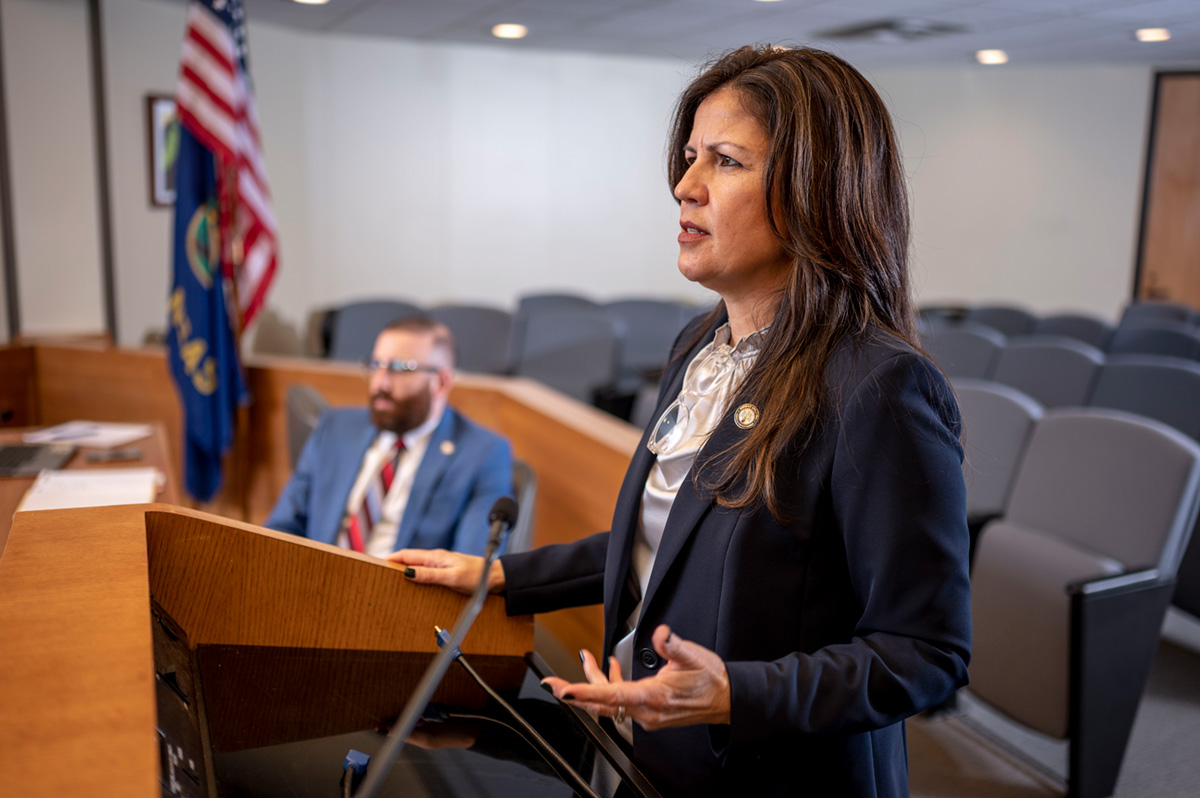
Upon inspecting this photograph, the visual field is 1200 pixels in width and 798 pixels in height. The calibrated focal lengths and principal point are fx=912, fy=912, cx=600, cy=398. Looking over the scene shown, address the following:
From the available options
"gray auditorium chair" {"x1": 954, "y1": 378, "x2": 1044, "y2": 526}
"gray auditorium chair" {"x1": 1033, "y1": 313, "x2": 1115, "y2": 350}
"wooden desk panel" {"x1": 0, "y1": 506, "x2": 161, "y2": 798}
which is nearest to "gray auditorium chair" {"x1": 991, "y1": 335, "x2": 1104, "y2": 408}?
"gray auditorium chair" {"x1": 954, "y1": 378, "x2": 1044, "y2": 526}

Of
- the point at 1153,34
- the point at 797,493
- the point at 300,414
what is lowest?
the point at 300,414

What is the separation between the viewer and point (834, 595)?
101 centimetres

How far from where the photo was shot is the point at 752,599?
39.7 inches

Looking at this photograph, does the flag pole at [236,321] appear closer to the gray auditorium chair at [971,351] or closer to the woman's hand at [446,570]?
the woman's hand at [446,570]

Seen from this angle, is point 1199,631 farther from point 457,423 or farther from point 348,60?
point 348,60

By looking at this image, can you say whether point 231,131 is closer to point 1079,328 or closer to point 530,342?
point 530,342

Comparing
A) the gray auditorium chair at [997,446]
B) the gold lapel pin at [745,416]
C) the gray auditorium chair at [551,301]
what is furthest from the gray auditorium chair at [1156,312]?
the gold lapel pin at [745,416]

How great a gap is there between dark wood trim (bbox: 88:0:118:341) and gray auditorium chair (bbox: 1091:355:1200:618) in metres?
5.49

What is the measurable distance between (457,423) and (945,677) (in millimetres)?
1919

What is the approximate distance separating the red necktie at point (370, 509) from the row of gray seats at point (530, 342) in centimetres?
249

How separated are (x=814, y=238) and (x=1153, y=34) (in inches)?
30.8

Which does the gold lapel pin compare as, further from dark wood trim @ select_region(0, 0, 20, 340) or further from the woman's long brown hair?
dark wood trim @ select_region(0, 0, 20, 340)

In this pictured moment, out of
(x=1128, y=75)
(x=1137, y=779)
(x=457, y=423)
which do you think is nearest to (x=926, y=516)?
(x=1128, y=75)

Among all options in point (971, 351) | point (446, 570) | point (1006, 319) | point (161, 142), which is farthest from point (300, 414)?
point (1006, 319)
